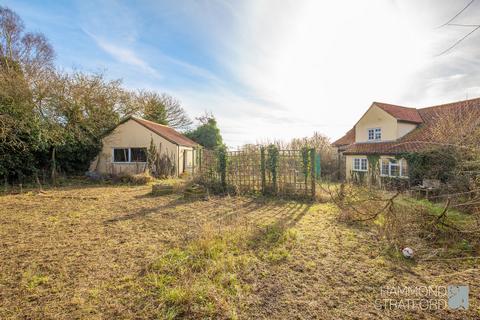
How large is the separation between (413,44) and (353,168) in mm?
14798

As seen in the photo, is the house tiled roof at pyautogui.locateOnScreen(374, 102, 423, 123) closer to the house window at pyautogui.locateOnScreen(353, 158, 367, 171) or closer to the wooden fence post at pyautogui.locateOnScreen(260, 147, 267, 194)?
the house window at pyautogui.locateOnScreen(353, 158, 367, 171)

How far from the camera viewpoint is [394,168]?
13.6 metres

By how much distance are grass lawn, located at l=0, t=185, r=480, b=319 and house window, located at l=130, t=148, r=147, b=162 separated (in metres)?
9.74

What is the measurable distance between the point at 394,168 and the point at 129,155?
1847 centimetres

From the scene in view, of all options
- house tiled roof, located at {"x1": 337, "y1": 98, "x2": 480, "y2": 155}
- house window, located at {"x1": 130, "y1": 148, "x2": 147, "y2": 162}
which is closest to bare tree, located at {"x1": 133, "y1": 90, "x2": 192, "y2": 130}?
house window, located at {"x1": 130, "y1": 148, "x2": 147, "y2": 162}

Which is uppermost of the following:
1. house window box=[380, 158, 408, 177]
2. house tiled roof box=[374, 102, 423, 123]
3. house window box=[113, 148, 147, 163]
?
house tiled roof box=[374, 102, 423, 123]

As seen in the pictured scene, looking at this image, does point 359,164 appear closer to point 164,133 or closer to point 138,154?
point 164,133

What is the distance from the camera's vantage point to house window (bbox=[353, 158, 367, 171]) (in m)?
15.5

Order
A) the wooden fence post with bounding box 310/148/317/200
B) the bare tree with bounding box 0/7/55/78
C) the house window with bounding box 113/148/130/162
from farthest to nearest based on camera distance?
the house window with bounding box 113/148/130/162 < the bare tree with bounding box 0/7/55/78 < the wooden fence post with bounding box 310/148/317/200

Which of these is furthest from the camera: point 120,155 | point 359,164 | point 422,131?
point 120,155

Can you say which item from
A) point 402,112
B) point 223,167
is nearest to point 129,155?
point 223,167

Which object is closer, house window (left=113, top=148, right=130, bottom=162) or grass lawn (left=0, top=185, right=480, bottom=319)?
grass lawn (left=0, top=185, right=480, bottom=319)

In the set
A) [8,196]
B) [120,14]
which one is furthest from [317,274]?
[8,196]

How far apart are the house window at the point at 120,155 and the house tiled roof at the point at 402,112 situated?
19134mm
